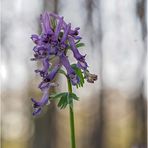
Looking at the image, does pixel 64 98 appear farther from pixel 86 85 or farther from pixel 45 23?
pixel 86 85

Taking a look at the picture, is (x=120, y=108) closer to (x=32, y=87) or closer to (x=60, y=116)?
(x=60, y=116)

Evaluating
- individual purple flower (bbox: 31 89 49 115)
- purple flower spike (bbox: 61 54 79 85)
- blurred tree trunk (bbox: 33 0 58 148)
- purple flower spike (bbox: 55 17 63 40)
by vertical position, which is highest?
purple flower spike (bbox: 55 17 63 40)

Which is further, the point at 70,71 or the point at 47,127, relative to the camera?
the point at 47,127

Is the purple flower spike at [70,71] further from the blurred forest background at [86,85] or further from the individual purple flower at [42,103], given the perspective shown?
the blurred forest background at [86,85]

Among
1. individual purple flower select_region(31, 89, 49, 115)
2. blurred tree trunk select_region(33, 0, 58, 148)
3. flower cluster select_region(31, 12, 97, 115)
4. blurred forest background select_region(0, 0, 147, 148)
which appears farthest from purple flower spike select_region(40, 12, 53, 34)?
blurred tree trunk select_region(33, 0, 58, 148)

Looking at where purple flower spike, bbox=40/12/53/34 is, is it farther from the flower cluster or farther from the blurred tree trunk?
the blurred tree trunk

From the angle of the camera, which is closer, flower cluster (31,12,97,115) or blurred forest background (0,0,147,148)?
flower cluster (31,12,97,115)

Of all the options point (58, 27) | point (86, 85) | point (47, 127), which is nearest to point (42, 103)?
point (58, 27)
